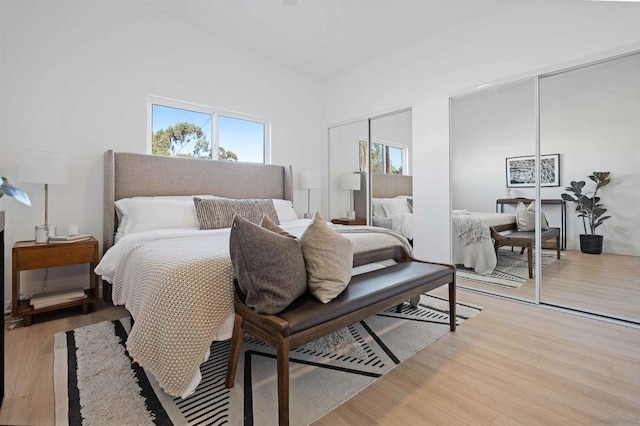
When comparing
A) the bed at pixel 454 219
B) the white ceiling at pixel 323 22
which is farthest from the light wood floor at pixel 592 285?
the white ceiling at pixel 323 22

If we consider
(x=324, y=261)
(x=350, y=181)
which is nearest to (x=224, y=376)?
(x=324, y=261)

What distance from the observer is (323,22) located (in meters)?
3.25

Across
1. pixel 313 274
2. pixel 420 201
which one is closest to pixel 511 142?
pixel 420 201

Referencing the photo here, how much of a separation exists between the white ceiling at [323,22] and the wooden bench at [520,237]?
2.14 metres

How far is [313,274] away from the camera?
153 cm

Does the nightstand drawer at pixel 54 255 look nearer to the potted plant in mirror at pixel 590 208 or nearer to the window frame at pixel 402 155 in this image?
the window frame at pixel 402 155

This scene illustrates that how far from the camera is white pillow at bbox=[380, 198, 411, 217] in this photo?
12.5 feet

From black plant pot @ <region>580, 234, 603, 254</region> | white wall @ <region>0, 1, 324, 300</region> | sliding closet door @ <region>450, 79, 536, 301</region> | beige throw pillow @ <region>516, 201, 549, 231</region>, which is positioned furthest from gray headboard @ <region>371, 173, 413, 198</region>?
white wall @ <region>0, 1, 324, 300</region>

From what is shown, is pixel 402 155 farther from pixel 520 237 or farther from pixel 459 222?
pixel 520 237

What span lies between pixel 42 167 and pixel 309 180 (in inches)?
109

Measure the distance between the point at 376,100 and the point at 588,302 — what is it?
3.07 m

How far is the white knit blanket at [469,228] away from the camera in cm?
319

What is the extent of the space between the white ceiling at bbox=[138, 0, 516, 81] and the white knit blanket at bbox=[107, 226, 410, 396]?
8.63 feet

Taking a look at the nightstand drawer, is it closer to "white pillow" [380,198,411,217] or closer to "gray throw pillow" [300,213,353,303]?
"gray throw pillow" [300,213,353,303]
